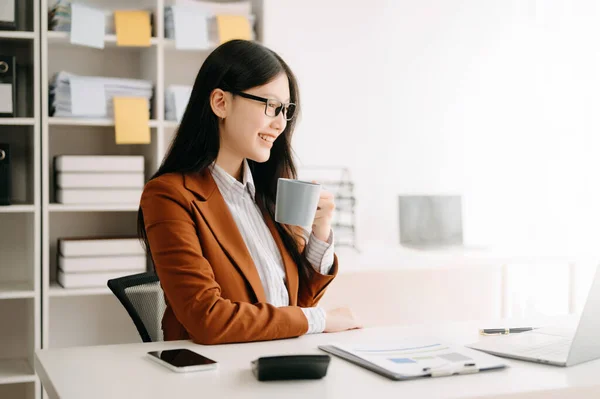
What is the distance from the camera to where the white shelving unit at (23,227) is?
278 cm

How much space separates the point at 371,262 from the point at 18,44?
5.34 ft

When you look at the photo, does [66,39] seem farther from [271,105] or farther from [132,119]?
[271,105]

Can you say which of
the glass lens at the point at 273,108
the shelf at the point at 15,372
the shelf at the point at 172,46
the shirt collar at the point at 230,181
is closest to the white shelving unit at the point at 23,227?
the shelf at the point at 15,372

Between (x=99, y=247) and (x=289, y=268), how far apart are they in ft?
4.04

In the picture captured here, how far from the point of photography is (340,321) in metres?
1.65

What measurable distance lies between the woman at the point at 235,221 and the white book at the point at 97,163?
1.05 m

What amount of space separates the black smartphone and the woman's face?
60 cm

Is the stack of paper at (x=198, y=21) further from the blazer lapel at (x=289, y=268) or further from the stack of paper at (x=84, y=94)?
the blazer lapel at (x=289, y=268)

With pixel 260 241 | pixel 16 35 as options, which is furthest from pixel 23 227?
pixel 260 241

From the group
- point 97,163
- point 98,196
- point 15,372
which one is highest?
point 97,163

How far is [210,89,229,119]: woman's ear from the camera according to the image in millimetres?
1819

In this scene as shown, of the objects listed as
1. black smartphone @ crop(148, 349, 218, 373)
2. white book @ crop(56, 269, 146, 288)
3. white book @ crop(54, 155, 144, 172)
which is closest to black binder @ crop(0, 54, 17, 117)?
white book @ crop(54, 155, 144, 172)

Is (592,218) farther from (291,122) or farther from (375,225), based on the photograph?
(291,122)

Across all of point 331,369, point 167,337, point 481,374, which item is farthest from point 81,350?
point 481,374
